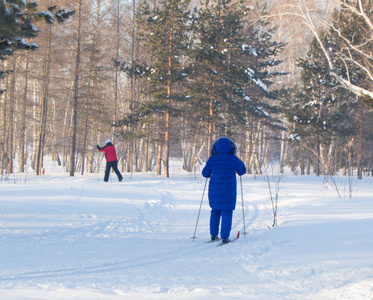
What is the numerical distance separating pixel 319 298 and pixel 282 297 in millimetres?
373

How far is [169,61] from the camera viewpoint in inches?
911

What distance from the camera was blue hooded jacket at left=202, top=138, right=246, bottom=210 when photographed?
20.0 feet

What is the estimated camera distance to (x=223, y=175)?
6.16m

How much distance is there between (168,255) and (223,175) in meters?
1.80

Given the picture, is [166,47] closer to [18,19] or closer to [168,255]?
[18,19]

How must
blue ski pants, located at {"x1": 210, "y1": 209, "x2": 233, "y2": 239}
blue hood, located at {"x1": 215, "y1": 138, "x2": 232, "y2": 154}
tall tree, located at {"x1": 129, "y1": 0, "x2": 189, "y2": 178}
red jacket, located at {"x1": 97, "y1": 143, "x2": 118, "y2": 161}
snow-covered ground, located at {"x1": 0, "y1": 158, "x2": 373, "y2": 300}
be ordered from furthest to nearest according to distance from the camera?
tall tree, located at {"x1": 129, "y1": 0, "x2": 189, "y2": 178} → red jacket, located at {"x1": 97, "y1": 143, "x2": 118, "y2": 161} → blue hood, located at {"x1": 215, "y1": 138, "x2": 232, "y2": 154} → blue ski pants, located at {"x1": 210, "y1": 209, "x2": 233, "y2": 239} → snow-covered ground, located at {"x1": 0, "y1": 158, "x2": 373, "y2": 300}

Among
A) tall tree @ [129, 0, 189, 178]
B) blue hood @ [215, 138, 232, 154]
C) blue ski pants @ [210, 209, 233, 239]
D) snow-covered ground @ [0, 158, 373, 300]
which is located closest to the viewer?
snow-covered ground @ [0, 158, 373, 300]

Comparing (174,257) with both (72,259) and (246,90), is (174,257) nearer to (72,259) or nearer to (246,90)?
(72,259)

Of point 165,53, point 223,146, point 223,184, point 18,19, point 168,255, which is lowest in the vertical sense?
point 168,255

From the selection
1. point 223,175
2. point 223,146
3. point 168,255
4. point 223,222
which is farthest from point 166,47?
point 168,255

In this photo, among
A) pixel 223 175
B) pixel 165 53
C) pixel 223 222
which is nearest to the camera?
pixel 223 222

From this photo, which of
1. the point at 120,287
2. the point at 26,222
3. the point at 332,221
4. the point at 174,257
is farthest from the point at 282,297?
the point at 26,222

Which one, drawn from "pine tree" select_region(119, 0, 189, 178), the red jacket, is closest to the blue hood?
the red jacket

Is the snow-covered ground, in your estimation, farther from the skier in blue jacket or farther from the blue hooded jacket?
the blue hooded jacket
